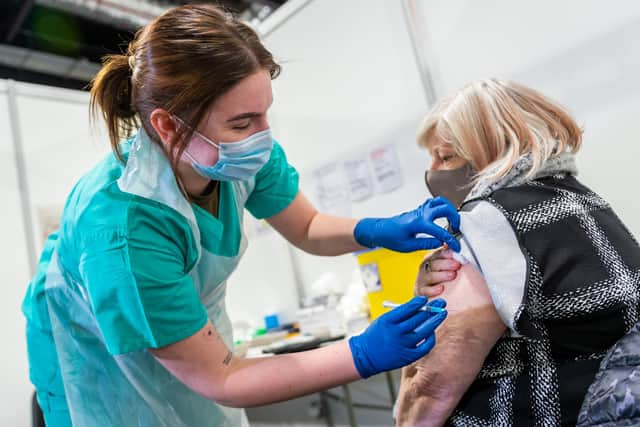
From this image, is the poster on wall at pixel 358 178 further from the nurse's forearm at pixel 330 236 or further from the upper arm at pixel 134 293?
the upper arm at pixel 134 293

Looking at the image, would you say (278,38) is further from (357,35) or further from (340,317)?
(340,317)

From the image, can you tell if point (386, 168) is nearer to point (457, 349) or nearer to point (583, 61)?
point (583, 61)

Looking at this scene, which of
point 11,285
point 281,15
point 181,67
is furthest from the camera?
point 281,15

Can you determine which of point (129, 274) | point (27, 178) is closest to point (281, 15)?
point (27, 178)

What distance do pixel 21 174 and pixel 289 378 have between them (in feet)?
7.16

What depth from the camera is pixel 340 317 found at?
7.04 feet

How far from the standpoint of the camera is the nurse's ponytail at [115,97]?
100 cm

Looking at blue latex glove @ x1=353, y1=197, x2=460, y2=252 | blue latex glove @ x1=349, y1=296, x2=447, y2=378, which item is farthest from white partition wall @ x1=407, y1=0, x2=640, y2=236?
blue latex glove @ x1=349, y1=296, x2=447, y2=378

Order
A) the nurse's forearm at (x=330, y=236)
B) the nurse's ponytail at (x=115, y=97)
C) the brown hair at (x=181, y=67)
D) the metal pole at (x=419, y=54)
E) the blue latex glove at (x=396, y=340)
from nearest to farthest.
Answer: the blue latex glove at (x=396, y=340)
the brown hair at (x=181, y=67)
the nurse's ponytail at (x=115, y=97)
the nurse's forearm at (x=330, y=236)
the metal pole at (x=419, y=54)

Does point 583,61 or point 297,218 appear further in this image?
point 583,61

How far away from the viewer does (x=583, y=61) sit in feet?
5.32

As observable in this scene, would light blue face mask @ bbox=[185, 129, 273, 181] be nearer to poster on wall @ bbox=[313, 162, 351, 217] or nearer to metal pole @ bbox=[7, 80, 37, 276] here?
poster on wall @ bbox=[313, 162, 351, 217]

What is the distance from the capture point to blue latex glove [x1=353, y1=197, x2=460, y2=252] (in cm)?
99

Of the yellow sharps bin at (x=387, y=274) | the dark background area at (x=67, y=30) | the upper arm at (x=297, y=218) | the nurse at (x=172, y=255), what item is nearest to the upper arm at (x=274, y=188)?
the upper arm at (x=297, y=218)
